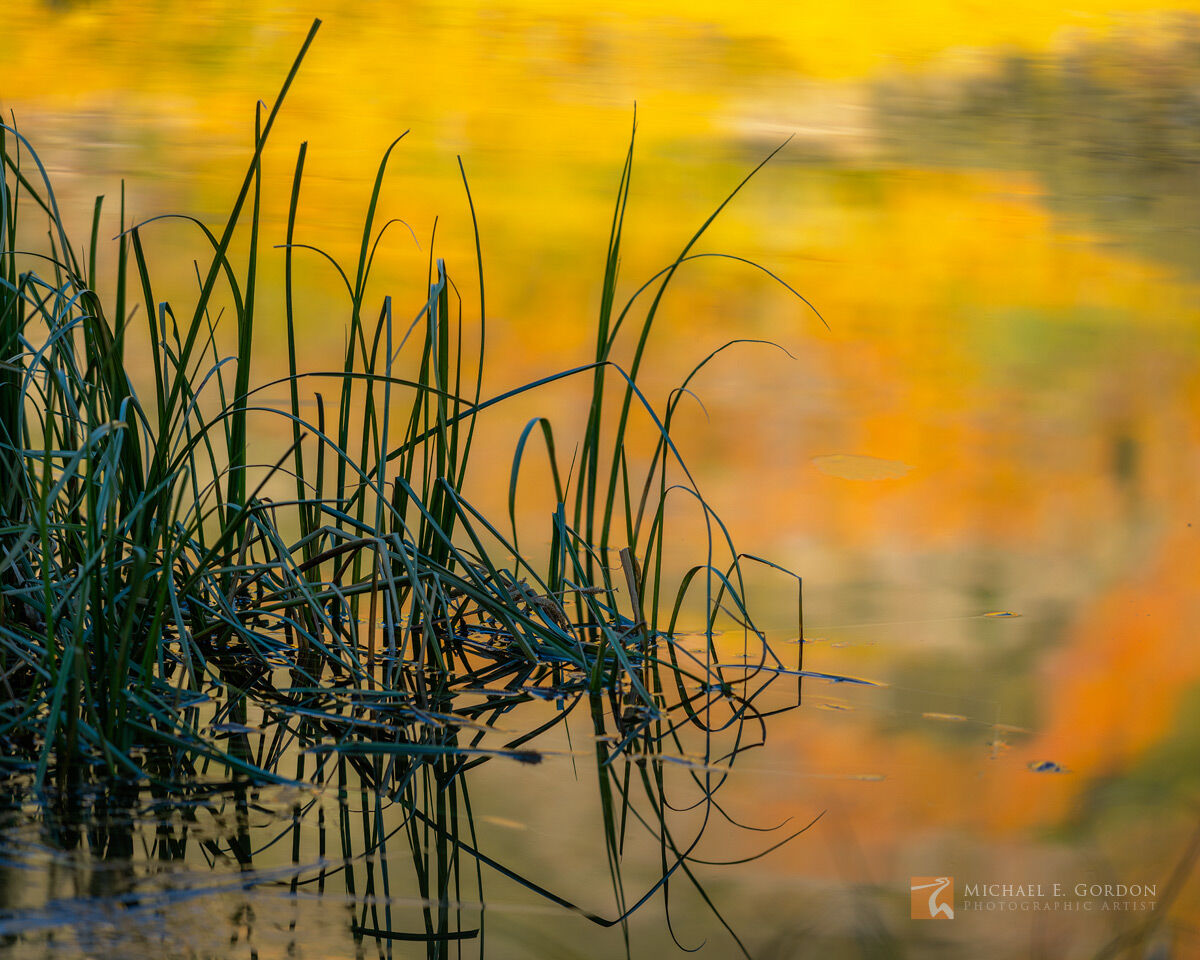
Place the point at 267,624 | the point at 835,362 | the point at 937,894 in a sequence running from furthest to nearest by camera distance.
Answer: the point at 835,362 < the point at 267,624 < the point at 937,894

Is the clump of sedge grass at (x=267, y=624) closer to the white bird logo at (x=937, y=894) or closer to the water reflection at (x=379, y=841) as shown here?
the water reflection at (x=379, y=841)

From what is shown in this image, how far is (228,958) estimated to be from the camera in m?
0.61

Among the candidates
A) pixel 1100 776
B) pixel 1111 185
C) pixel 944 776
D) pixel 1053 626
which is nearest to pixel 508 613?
pixel 944 776

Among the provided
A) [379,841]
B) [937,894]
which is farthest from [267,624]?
[937,894]

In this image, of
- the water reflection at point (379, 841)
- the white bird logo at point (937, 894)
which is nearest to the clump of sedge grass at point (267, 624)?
the water reflection at point (379, 841)

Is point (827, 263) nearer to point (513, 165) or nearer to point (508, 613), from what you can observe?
point (513, 165)

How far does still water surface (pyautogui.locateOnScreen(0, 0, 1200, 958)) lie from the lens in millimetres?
747

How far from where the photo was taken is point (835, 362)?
7.93ft

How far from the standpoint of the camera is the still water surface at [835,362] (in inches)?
29.4

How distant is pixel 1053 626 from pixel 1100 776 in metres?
0.41

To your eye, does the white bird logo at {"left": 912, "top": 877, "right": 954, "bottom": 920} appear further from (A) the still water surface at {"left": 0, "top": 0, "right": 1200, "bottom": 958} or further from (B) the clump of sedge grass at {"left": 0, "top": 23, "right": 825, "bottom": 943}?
(B) the clump of sedge grass at {"left": 0, "top": 23, "right": 825, "bottom": 943}

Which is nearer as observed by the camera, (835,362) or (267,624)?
(267,624)

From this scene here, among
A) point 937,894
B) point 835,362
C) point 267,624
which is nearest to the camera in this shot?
point 937,894

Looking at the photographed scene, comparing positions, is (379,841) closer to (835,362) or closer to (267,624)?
(267,624)
